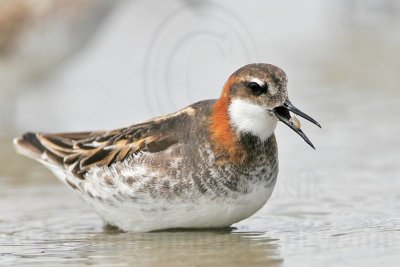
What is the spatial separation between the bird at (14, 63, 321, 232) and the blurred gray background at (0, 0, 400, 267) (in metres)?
0.23

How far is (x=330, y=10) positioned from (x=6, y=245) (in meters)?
12.8

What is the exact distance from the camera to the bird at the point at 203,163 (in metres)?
7.99

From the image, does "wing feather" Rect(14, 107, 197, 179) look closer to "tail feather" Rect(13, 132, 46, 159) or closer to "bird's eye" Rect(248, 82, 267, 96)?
"tail feather" Rect(13, 132, 46, 159)

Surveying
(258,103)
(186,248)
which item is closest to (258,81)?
(258,103)

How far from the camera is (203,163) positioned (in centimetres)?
819

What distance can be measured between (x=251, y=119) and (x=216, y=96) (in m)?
6.57

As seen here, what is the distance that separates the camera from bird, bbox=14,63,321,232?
26.2ft

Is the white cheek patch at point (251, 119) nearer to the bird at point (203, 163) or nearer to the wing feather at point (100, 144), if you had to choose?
the bird at point (203, 163)

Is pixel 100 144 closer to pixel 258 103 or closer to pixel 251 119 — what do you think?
pixel 251 119

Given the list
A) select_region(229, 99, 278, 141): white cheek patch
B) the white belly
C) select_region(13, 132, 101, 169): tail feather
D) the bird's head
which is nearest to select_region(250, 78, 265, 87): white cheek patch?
the bird's head

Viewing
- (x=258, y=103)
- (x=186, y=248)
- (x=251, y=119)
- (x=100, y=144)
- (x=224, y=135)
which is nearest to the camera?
(x=186, y=248)

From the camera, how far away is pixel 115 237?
833cm

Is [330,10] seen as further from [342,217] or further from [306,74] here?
[342,217]

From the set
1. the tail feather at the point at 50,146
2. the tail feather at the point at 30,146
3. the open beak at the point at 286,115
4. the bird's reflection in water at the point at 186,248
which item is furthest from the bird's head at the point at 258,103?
the tail feather at the point at 30,146
